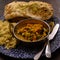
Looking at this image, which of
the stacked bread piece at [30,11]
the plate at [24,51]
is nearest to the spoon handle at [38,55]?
the plate at [24,51]

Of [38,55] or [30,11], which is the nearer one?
[38,55]

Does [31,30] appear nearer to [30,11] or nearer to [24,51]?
[24,51]

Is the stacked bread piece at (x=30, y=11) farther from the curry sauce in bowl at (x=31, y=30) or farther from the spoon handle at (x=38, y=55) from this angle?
the spoon handle at (x=38, y=55)

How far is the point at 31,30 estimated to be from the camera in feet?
3.26

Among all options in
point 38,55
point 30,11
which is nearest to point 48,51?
point 38,55

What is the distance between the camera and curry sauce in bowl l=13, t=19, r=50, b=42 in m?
0.97

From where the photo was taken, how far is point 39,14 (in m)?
1.18

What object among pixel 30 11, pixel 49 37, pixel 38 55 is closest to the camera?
pixel 38 55

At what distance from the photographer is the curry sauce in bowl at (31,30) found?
3.17 ft

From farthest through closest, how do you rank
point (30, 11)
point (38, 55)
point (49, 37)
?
point (30, 11), point (49, 37), point (38, 55)

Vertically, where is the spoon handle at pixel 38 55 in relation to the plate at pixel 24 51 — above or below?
above

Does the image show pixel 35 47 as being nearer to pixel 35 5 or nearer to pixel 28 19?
pixel 28 19

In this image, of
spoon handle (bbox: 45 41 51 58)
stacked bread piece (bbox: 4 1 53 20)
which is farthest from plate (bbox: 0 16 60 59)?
stacked bread piece (bbox: 4 1 53 20)

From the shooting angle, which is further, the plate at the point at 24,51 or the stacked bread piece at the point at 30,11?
the stacked bread piece at the point at 30,11
